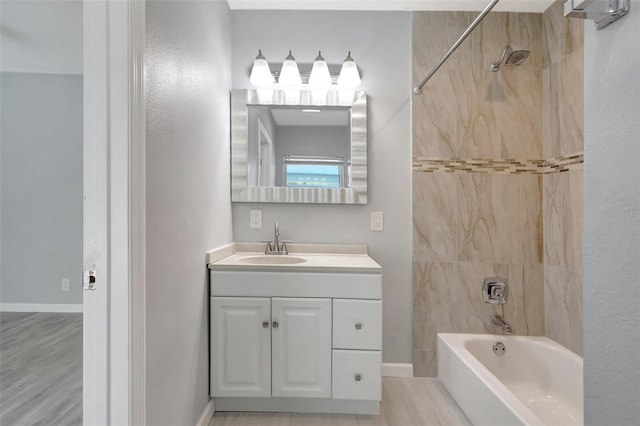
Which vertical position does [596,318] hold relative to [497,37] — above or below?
below

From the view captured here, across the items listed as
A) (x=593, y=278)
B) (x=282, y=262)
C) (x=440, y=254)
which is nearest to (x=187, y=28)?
(x=282, y=262)

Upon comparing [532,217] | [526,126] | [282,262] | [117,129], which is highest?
[526,126]

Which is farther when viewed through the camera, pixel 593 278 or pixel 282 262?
pixel 282 262

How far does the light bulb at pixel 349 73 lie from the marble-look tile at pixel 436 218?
776mm

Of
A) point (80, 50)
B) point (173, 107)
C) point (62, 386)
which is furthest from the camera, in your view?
point (80, 50)

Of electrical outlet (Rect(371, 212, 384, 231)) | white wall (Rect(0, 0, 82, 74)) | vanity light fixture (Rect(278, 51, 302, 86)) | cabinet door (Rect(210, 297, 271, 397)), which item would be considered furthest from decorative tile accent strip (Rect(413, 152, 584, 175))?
white wall (Rect(0, 0, 82, 74))

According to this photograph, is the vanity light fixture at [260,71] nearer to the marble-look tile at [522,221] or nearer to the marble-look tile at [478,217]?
the marble-look tile at [478,217]

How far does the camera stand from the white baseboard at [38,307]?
11.6 feet

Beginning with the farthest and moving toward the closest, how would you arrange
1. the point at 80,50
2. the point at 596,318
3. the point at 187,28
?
the point at 80,50, the point at 187,28, the point at 596,318

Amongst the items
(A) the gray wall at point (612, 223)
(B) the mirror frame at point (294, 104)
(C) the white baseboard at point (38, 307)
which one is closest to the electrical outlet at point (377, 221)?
(B) the mirror frame at point (294, 104)

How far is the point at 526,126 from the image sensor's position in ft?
7.63

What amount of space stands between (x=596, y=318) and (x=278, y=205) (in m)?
1.98

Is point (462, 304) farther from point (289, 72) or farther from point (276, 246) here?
point (289, 72)

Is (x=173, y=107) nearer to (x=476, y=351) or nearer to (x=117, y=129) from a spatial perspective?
(x=117, y=129)
